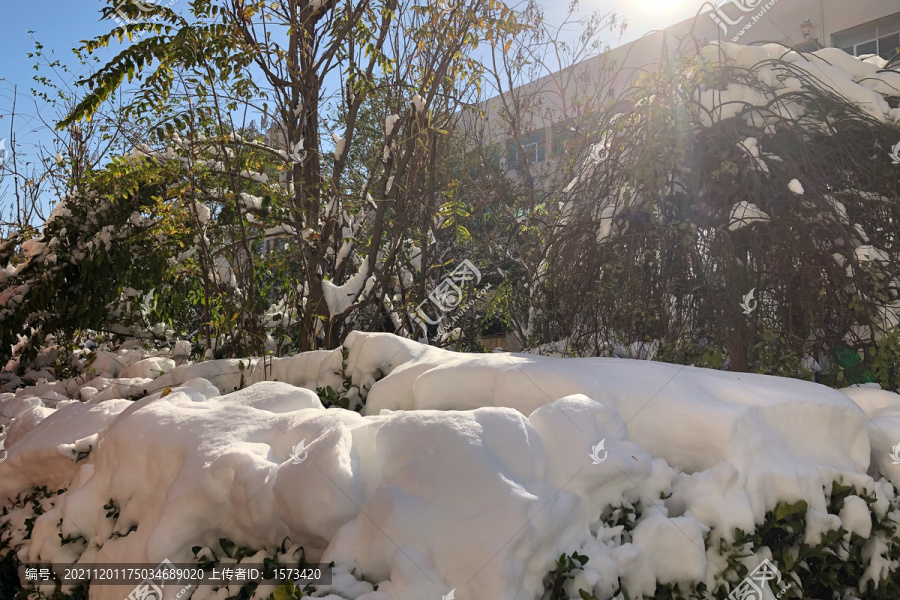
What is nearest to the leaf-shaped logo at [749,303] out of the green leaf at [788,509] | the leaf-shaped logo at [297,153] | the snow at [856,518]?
the snow at [856,518]

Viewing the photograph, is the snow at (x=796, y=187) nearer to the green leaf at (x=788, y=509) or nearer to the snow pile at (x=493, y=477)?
the snow pile at (x=493, y=477)

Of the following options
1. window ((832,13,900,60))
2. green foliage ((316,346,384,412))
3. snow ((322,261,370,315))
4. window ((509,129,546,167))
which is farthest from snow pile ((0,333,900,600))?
window ((832,13,900,60))

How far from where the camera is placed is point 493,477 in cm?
187

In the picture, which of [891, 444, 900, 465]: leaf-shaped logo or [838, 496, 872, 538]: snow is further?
[891, 444, 900, 465]: leaf-shaped logo

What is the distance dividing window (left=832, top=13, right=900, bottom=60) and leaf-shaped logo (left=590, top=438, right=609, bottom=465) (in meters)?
17.9

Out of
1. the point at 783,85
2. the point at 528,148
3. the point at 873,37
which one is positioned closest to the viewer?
the point at 783,85

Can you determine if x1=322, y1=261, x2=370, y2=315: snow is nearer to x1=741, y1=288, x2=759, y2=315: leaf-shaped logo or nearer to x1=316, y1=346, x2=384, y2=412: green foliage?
x1=316, y1=346, x2=384, y2=412: green foliage

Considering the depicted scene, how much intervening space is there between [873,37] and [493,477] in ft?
63.2

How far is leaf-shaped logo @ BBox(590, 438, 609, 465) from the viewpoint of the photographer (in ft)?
6.69

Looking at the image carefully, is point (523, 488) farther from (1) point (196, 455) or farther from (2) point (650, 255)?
(2) point (650, 255)

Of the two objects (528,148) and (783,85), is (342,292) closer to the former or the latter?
(783,85)

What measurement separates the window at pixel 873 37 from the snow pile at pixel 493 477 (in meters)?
17.1

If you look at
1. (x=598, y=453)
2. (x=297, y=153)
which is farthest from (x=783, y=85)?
(x=297, y=153)

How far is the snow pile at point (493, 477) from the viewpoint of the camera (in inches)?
71.0
